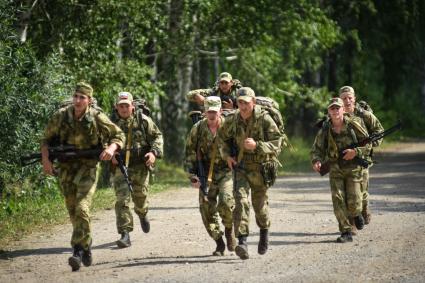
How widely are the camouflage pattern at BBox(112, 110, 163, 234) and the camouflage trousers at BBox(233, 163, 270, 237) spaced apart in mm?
1800

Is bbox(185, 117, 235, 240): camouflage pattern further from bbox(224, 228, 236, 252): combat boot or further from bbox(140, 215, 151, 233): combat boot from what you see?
bbox(140, 215, 151, 233): combat boot

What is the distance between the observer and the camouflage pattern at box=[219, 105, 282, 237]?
11031mm

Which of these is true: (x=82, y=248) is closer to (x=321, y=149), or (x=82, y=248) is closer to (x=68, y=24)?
(x=321, y=149)

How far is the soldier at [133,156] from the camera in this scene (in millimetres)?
12656

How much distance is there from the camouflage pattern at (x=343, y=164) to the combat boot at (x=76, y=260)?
3752mm

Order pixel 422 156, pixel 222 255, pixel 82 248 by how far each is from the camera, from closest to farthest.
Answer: pixel 82 248 < pixel 222 255 < pixel 422 156

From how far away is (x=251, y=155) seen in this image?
1111 cm

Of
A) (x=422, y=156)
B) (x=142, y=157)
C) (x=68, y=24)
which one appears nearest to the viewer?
(x=142, y=157)

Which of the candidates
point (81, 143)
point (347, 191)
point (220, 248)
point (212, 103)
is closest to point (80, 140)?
point (81, 143)

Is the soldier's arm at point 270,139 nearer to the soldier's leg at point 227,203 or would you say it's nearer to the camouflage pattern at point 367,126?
the soldier's leg at point 227,203

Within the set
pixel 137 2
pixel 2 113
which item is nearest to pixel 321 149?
pixel 2 113

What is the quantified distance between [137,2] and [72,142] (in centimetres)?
901

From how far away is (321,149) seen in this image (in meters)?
13.0

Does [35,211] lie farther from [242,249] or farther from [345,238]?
[242,249]
